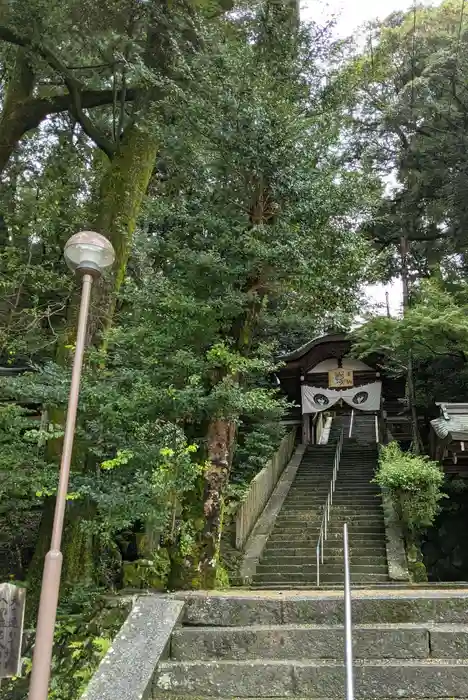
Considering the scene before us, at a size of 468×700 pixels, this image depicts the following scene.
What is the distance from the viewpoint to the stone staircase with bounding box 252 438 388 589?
29.9ft

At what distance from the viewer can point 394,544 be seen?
9.73 metres

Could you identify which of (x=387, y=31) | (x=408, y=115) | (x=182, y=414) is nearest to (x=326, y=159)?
(x=182, y=414)

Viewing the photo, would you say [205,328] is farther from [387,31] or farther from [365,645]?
[387,31]

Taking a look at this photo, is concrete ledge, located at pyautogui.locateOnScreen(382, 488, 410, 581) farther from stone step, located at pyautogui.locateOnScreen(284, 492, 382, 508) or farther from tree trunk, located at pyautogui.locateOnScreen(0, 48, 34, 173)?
tree trunk, located at pyautogui.locateOnScreen(0, 48, 34, 173)

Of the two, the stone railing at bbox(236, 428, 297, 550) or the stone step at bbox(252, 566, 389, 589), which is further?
the stone railing at bbox(236, 428, 297, 550)

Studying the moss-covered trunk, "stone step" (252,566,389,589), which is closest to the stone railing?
"stone step" (252,566,389,589)

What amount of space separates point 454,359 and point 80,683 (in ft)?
37.9

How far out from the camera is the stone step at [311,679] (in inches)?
128

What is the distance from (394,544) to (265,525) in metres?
2.54

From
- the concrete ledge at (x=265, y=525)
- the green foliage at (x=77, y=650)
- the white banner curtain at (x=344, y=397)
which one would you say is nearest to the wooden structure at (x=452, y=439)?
the concrete ledge at (x=265, y=525)

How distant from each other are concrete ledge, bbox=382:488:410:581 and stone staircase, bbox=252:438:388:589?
13cm

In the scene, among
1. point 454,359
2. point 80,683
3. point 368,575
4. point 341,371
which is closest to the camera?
point 80,683

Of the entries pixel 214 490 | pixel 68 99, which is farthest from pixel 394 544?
pixel 68 99

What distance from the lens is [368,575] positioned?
8891 millimetres
